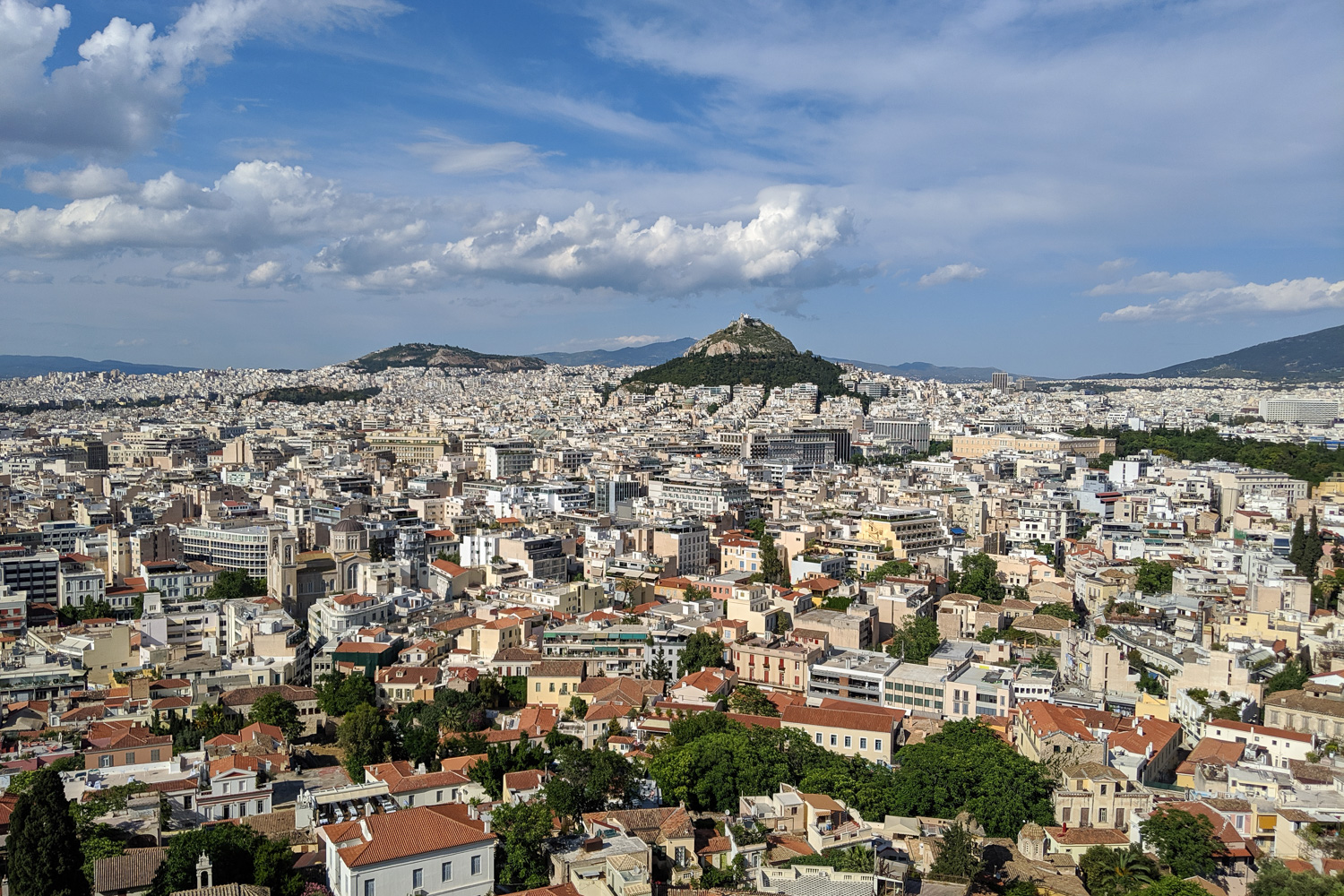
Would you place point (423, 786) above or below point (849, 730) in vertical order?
above

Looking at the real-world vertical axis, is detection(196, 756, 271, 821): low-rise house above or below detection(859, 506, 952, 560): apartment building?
below

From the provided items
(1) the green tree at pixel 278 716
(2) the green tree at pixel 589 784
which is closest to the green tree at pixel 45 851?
(2) the green tree at pixel 589 784

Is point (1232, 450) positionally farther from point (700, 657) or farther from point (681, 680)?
point (681, 680)

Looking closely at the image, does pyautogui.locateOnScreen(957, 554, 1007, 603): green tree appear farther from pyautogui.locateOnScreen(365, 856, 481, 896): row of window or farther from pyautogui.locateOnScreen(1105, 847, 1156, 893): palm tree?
pyautogui.locateOnScreen(365, 856, 481, 896): row of window

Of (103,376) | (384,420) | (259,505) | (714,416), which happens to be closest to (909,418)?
(714,416)

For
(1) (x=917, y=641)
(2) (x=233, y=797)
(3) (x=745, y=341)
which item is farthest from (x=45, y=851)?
(3) (x=745, y=341)

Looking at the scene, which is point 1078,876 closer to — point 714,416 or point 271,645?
point 271,645

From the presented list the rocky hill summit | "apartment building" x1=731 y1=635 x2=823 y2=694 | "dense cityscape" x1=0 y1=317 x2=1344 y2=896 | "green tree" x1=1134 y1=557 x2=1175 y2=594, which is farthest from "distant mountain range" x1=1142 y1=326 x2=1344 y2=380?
"apartment building" x1=731 y1=635 x2=823 y2=694
